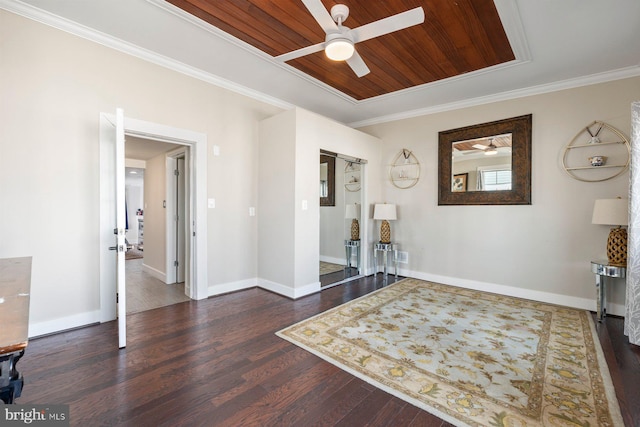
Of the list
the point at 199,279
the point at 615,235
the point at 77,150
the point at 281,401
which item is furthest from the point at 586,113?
the point at 77,150

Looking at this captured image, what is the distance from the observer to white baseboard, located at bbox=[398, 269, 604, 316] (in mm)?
3477

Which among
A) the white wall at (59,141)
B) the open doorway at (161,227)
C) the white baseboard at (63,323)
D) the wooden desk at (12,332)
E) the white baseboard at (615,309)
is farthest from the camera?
the open doorway at (161,227)

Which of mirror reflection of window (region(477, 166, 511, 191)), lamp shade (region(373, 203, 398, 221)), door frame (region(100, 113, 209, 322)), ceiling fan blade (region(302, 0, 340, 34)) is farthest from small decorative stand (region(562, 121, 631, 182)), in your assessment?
door frame (region(100, 113, 209, 322))

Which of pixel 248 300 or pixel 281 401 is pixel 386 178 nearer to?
pixel 248 300

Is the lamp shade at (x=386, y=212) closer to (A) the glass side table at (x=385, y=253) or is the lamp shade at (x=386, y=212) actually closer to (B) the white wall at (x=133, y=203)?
(A) the glass side table at (x=385, y=253)

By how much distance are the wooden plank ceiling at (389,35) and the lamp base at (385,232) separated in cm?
225

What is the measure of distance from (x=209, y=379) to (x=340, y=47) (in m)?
2.67

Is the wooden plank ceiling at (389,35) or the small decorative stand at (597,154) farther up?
the wooden plank ceiling at (389,35)

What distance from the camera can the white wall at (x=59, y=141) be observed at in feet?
8.05

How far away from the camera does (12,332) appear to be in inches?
37.5

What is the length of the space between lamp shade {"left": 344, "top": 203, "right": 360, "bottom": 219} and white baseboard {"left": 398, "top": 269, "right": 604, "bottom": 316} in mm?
1291

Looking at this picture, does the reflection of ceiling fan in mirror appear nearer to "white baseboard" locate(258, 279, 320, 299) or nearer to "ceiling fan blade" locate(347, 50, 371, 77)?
"ceiling fan blade" locate(347, 50, 371, 77)

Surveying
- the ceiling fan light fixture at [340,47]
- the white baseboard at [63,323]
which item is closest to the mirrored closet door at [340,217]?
the ceiling fan light fixture at [340,47]
